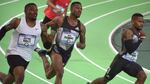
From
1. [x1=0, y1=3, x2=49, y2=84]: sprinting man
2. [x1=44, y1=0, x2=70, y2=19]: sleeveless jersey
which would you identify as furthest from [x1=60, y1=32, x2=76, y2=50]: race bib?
[x1=44, y1=0, x2=70, y2=19]: sleeveless jersey

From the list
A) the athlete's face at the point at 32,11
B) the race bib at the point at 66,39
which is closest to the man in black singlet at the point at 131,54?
the race bib at the point at 66,39

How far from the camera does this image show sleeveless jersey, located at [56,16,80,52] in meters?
10.4

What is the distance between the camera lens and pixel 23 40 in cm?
969

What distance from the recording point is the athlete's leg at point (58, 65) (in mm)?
10180

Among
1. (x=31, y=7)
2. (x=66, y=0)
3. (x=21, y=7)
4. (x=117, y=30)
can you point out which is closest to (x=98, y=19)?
(x=117, y=30)

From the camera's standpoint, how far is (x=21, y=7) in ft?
57.2

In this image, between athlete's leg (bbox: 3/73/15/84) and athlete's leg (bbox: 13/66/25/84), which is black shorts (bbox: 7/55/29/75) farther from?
athlete's leg (bbox: 3/73/15/84)

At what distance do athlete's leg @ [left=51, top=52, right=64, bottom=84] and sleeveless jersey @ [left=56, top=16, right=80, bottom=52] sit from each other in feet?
0.79

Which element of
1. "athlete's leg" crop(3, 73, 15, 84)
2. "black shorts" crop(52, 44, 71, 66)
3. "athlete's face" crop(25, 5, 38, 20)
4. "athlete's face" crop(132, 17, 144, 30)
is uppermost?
"athlete's face" crop(25, 5, 38, 20)

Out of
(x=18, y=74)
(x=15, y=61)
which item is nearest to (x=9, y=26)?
(x=15, y=61)

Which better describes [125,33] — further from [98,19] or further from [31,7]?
[98,19]

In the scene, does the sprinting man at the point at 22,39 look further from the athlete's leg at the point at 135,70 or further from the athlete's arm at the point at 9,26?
the athlete's leg at the point at 135,70

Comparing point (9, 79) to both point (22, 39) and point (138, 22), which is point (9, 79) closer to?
point (22, 39)

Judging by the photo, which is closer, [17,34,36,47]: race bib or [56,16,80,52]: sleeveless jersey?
[17,34,36,47]: race bib
